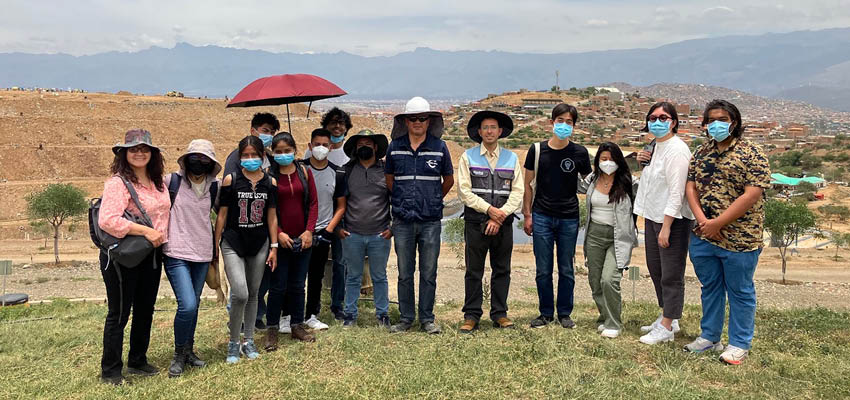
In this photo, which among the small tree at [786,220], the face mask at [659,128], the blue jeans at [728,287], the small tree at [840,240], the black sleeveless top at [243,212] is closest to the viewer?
the blue jeans at [728,287]

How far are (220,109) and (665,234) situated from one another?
60.0 metres

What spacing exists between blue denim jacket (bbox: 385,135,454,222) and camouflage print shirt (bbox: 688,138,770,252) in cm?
239

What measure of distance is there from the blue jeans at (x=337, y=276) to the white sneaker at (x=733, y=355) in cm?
401

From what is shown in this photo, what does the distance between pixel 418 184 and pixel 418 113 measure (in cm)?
71

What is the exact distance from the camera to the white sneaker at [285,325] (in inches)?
236

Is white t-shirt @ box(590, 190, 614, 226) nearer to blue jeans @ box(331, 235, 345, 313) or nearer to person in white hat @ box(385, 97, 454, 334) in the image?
person in white hat @ box(385, 97, 454, 334)

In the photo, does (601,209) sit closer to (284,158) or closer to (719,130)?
(719,130)

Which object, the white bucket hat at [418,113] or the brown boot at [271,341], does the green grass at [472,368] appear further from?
the white bucket hat at [418,113]

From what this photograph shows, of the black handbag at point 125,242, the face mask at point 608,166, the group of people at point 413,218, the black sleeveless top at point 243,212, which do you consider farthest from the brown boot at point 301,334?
the face mask at point 608,166

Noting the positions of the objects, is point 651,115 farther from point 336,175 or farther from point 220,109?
point 220,109

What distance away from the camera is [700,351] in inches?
202

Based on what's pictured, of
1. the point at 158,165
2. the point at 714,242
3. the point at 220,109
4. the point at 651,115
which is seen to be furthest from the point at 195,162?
the point at 220,109

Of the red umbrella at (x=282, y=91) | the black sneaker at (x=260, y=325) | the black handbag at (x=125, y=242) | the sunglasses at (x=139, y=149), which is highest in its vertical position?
the red umbrella at (x=282, y=91)

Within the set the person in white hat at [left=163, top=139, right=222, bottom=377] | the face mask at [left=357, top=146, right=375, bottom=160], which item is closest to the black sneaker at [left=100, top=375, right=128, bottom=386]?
the person in white hat at [left=163, top=139, right=222, bottom=377]
